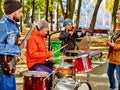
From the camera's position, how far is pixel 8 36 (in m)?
5.26

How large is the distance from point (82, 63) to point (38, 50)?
1.22 m

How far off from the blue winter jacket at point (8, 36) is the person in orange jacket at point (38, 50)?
2200 mm

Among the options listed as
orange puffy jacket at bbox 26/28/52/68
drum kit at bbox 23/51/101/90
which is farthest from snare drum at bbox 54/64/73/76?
orange puffy jacket at bbox 26/28/52/68

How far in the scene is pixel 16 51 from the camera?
524 cm

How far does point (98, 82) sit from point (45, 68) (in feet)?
12.3

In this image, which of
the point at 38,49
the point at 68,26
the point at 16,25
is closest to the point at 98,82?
the point at 68,26

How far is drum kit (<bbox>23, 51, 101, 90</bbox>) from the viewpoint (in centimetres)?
687

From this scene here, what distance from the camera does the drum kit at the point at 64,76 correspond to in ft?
22.5

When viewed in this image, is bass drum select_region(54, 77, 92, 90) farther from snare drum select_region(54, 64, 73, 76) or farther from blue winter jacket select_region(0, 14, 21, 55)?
blue winter jacket select_region(0, 14, 21, 55)

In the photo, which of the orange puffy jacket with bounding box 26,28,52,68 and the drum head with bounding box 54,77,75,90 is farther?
the drum head with bounding box 54,77,75,90

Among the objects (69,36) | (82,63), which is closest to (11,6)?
(82,63)

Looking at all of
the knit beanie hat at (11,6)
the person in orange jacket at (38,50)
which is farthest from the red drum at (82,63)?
the knit beanie hat at (11,6)

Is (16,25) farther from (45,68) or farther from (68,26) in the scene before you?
(68,26)

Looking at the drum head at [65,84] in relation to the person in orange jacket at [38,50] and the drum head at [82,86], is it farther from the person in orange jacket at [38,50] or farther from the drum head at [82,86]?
the person in orange jacket at [38,50]
